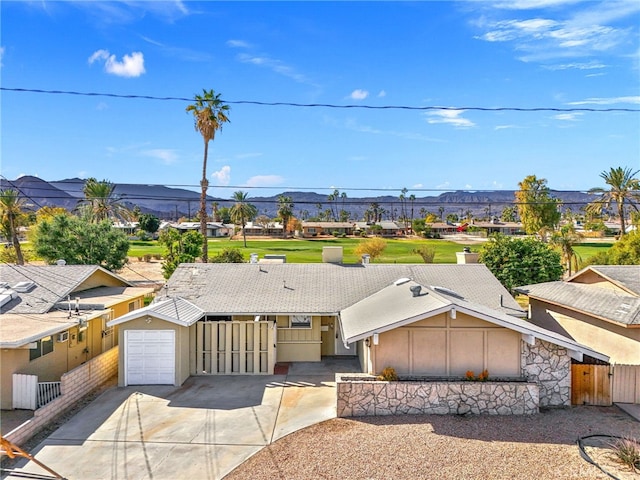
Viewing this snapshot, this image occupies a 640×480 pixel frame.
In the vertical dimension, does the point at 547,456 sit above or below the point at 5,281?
below

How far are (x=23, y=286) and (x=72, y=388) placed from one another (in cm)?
595

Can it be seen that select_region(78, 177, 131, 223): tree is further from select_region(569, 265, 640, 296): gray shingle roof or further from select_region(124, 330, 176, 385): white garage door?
select_region(569, 265, 640, 296): gray shingle roof

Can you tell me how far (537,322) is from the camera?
1861 centimetres

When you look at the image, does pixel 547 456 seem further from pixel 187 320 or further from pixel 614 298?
pixel 187 320

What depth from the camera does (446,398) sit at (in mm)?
11328

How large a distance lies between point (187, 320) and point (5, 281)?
863 cm

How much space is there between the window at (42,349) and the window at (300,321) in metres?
7.78

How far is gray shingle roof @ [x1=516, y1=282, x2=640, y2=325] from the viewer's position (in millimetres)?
13062

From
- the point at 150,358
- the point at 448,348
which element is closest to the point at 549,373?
the point at 448,348

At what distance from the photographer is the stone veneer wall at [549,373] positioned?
1184 cm

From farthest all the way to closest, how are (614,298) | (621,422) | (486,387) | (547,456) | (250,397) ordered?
(614,298), (250,397), (486,387), (621,422), (547,456)

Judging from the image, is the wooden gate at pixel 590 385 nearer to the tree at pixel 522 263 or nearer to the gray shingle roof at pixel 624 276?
the gray shingle roof at pixel 624 276

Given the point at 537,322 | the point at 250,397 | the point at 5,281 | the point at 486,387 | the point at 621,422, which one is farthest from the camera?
the point at 537,322

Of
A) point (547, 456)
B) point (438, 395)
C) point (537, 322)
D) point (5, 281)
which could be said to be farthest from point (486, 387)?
point (5, 281)
